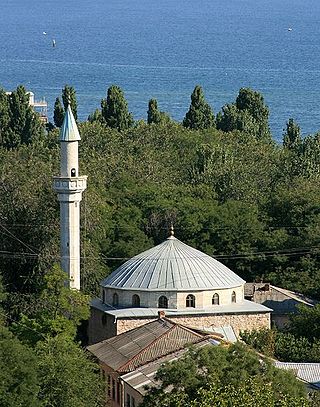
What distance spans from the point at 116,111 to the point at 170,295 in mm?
29641

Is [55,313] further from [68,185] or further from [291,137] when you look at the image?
[291,137]

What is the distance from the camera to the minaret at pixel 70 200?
43.6m

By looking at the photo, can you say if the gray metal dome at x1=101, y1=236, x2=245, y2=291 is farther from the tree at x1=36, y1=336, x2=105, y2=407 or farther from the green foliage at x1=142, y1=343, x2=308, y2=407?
the green foliage at x1=142, y1=343, x2=308, y2=407

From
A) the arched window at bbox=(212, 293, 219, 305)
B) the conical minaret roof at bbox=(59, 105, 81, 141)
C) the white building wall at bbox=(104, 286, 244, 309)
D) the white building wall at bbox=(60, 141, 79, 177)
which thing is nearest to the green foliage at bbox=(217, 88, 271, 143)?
the conical minaret roof at bbox=(59, 105, 81, 141)

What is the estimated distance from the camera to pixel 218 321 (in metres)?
41.2

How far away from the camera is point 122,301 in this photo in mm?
42062

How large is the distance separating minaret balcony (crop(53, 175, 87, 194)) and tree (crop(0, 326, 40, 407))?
1307 cm

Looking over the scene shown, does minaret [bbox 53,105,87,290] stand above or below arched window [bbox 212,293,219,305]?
above

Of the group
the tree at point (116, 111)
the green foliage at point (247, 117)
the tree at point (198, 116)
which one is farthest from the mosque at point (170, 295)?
the tree at point (198, 116)

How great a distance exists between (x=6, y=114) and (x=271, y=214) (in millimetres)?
18532

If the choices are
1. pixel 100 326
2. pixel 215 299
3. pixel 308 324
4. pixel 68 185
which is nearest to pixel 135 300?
pixel 100 326

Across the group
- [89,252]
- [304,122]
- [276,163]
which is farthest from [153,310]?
[304,122]

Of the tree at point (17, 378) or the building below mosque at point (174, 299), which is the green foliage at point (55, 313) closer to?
the building below mosque at point (174, 299)

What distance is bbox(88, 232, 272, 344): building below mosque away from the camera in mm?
41094
